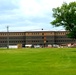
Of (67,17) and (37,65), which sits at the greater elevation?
(67,17)

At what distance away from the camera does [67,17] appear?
252 feet

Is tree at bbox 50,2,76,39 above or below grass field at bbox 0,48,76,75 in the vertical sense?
above

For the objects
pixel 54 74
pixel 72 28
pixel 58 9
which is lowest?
pixel 54 74

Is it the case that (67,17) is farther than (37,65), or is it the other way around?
(67,17)

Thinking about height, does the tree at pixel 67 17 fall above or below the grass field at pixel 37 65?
above

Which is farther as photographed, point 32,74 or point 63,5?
point 63,5

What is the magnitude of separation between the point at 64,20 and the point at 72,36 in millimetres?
4671

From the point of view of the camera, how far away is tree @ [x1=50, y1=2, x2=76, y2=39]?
76525 millimetres

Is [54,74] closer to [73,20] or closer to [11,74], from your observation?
[11,74]

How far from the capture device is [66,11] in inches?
3046

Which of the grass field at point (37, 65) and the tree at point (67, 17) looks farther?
the tree at point (67, 17)

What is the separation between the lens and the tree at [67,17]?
251 feet

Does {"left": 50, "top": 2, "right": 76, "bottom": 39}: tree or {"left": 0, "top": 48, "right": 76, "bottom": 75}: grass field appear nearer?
{"left": 0, "top": 48, "right": 76, "bottom": 75}: grass field

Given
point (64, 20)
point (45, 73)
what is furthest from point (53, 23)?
point (45, 73)
